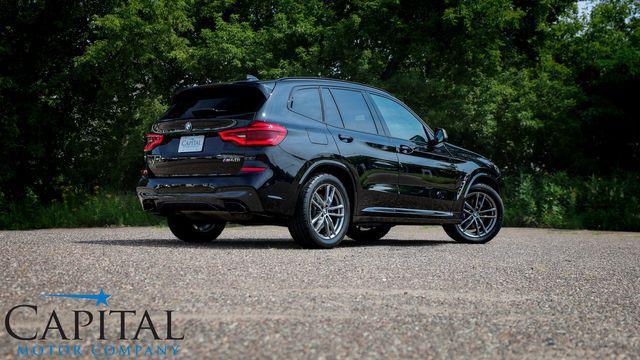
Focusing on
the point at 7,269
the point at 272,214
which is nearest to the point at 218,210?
the point at 272,214

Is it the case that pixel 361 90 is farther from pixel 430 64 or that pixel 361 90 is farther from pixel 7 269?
pixel 430 64

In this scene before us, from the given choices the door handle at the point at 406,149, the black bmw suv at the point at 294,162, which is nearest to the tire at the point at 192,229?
the black bmw suv at the point at 294,162

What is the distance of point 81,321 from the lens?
4.03 meters

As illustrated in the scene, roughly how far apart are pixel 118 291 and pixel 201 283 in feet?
2.14

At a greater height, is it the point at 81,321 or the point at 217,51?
the point at 217,51

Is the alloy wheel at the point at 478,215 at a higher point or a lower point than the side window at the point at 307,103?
lower

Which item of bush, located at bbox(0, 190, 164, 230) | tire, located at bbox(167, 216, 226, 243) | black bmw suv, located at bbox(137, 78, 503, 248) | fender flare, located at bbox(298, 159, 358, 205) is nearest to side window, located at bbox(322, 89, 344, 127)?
black bmw suv, located at bbox(137, 78, 503, 248)

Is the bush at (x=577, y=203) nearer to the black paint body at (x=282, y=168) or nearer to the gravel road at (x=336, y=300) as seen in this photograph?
the black paint body at (x=282, y=168)

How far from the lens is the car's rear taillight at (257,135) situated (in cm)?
759

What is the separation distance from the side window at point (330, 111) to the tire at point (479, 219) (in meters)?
2.55

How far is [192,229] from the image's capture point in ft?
30.5

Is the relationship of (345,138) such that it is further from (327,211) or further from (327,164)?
(327,211)

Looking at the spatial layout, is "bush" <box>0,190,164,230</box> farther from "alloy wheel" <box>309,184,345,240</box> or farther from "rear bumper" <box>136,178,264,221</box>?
"alloy wheel" <box>309,184,345,240</box>

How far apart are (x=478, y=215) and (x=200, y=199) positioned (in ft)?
13.9
